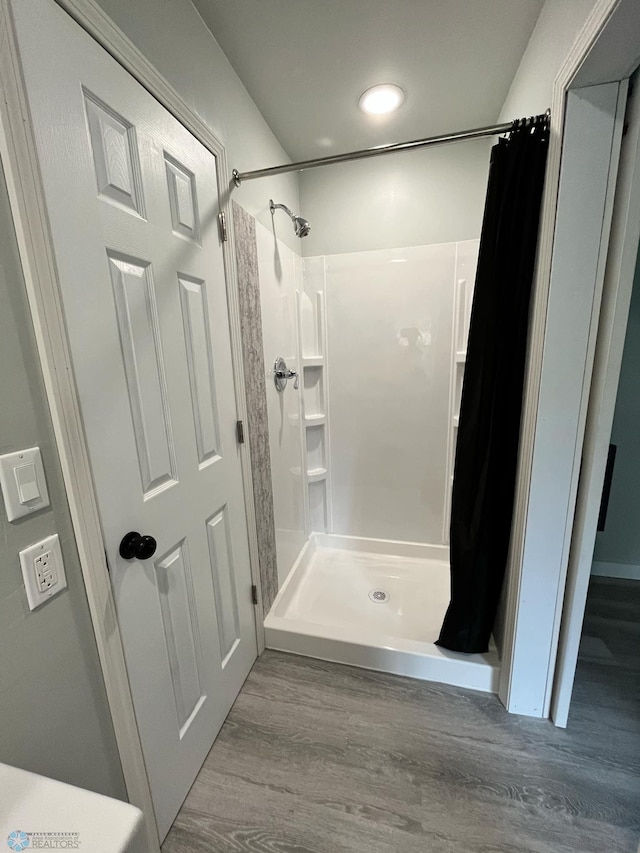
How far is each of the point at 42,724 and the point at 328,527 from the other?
1.95 meters

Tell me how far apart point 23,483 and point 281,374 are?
4.32 feet

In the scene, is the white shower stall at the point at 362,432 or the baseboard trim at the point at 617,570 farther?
the baseboard trim at the point at 617,570

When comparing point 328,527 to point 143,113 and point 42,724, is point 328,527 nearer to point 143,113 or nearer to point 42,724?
point 42,724

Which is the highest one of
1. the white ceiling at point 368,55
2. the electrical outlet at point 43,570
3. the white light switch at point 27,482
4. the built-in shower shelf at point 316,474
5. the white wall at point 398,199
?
the white ceiling at point 368,55

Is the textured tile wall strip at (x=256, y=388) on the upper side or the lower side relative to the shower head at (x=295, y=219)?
lower

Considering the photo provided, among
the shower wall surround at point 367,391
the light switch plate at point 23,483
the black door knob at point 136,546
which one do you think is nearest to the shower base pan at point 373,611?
the shower wall surround at point 367,391

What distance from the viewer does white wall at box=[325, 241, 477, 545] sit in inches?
82.4

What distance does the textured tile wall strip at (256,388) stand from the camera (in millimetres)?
1483

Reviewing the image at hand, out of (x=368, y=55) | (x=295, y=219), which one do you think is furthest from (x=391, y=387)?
(x=368, y=55)

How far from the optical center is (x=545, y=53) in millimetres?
1152

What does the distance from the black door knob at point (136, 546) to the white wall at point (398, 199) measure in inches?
77.5

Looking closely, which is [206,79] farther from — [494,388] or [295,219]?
[494,388]

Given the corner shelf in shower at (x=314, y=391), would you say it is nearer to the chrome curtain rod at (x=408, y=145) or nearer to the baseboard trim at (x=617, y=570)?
the chrome curtain rod at (x=408, y=145)

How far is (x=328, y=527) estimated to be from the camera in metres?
2.56
